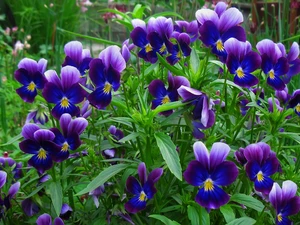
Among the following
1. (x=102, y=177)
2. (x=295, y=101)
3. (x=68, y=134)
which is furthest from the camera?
(x=295, y=101)

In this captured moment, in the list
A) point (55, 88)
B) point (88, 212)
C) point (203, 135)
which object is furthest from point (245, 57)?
point (88, 212)

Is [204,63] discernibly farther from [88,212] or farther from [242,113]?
[88,212]

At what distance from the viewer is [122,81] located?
145cm

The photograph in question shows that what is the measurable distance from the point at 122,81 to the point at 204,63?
23 centimetres

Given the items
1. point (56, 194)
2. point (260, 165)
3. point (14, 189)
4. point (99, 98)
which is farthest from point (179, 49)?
point (14, 189)

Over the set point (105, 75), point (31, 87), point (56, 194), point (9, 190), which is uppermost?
point (105, 75)

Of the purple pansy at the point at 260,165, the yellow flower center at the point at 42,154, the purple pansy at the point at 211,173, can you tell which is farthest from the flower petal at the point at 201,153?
the yellow flower center at the point at 42,154

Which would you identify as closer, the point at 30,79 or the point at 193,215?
the point at 193,215

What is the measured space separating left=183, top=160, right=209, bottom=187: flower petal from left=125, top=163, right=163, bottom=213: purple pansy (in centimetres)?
12

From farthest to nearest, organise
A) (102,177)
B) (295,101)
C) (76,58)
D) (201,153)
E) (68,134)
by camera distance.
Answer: (295,101), (76,58), (68,134), (102,177), (201,153)

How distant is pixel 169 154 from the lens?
132 cm

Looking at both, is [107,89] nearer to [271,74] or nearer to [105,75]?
[105,75]

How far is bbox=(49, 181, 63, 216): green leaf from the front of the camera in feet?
4.89

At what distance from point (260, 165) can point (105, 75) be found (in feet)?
1.45
